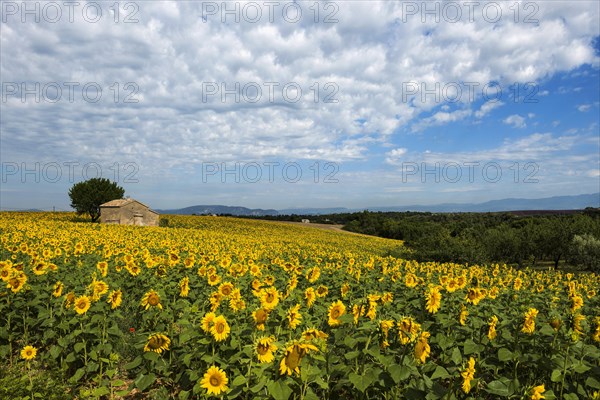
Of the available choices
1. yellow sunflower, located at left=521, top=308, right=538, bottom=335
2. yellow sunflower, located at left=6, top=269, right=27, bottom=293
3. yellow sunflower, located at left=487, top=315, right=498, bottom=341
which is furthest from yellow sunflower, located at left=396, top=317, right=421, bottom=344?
yellow sunflower, located at left=6, top=269, right=27, bottom=293

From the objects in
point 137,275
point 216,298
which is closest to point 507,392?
point 216,298

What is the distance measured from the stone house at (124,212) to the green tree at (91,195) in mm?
7197

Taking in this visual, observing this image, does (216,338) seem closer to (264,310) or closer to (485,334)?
(264,310)

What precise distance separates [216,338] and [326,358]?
3.99ft

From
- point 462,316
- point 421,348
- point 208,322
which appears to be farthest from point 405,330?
point 208,322

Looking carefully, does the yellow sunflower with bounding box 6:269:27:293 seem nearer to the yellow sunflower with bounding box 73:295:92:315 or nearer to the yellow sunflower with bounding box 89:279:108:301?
the yellow sunflower with bounding box 89:279:108:301

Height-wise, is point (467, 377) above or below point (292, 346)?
below

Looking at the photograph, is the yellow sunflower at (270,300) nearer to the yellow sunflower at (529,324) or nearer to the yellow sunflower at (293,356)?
the yellow sunflower at (293,356)

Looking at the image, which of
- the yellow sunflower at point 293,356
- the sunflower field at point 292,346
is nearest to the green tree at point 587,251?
the sunflower field at point 292,346

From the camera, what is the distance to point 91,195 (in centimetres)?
5056

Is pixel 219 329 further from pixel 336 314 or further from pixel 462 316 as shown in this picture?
pixel 462 316

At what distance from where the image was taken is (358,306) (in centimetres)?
443

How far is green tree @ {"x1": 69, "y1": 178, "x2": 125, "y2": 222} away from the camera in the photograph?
50219 mm

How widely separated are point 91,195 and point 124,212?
10.2 meters
